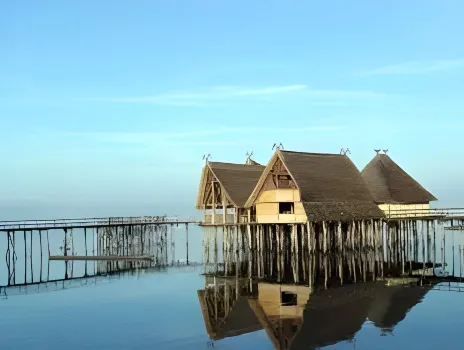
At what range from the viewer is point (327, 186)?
36.4 metres

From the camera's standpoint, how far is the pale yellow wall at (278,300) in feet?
76.6

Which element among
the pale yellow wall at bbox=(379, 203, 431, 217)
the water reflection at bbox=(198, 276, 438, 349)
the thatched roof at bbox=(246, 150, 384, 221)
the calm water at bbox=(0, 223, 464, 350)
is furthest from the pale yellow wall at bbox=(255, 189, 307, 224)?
the pale yellow wall at bbox=(379, 203, 431, 217)

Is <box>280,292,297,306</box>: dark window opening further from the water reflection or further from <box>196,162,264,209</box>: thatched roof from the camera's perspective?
<box>196,162,264,209</box>: thatched roof

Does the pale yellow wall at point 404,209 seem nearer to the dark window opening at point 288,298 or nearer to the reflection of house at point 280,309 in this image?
the reflection of house at point 280,309

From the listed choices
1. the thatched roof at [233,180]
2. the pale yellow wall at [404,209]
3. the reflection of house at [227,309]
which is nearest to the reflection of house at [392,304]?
the reflection of house at [227,309]

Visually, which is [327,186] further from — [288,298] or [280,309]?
[280,309]

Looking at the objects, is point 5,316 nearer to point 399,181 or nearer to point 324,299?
point 324,299

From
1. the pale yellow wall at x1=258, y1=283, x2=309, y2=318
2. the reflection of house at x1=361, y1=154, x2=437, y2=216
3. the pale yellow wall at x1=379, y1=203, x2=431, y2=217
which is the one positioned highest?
the reflection of house at x1=361, y1=154, x2=437, y2=216

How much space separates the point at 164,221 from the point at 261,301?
26934mm

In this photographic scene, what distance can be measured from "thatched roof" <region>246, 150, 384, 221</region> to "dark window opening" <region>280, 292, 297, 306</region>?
6194 millimetres

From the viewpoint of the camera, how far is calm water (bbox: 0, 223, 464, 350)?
1953cm

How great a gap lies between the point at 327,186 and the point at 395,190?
6.65 metres

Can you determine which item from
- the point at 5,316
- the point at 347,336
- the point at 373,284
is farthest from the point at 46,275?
the point at 347,336

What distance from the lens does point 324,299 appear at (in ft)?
85.0
